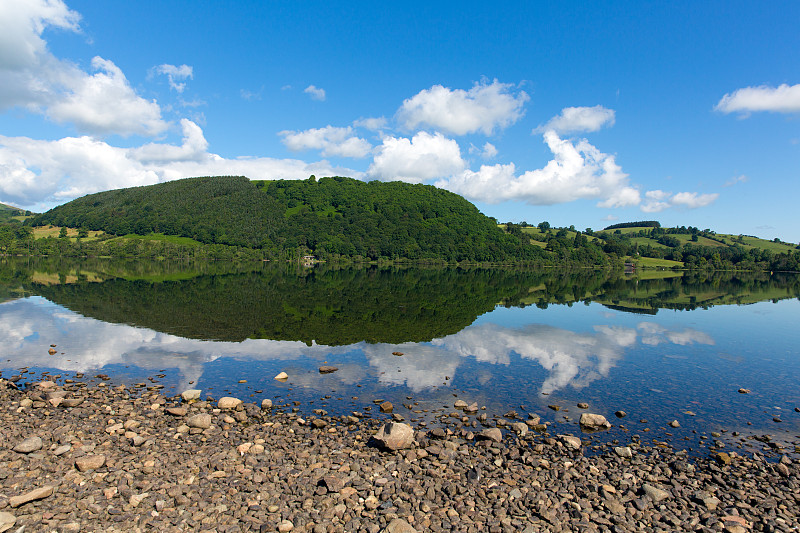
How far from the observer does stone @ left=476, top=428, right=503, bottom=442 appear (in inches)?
630

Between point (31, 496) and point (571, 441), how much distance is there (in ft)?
54.2

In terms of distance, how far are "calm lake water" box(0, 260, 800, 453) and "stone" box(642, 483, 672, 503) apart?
4.31 metres

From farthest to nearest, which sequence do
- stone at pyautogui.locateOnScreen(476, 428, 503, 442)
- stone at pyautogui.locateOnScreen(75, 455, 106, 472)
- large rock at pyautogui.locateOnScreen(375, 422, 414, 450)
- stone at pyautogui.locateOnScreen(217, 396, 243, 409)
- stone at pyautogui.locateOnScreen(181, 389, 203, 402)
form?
stone at pyautogui.locateOnScreen(181, 389, 203, 402), stone at pyautogui.locateOnScreen(217, 396, 243, 409), stone at pyautogui.locateOnScreen(476, 428, 503, 442), large rock at pyautogui.locateOnScreen(375, 422, 414, 450), stone at pyautogui.locateOnScreen(75, 455, 106, 472)

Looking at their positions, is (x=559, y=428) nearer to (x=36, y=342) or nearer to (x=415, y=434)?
(x=415, y=434)

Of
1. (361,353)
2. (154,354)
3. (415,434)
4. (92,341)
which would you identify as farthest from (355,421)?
(92,341)

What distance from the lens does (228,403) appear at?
1855 cm

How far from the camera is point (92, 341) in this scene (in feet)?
101

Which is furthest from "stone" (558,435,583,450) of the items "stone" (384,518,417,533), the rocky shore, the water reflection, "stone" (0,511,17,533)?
"stone" (0,511,17,533)

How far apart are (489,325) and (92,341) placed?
109ft

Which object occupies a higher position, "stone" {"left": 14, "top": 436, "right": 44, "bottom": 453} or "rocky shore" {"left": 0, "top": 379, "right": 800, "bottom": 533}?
"stone" {"left": 14, "top": 436, "right": 44, "bottom": 453}

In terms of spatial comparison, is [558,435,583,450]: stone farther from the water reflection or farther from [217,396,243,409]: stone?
[217,396,243,409]: stone

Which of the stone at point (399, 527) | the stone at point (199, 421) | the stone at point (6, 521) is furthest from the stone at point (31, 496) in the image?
the stone at point (399, 527)

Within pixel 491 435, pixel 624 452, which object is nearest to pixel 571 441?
pixel 624 452

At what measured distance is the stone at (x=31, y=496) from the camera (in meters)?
10.7
